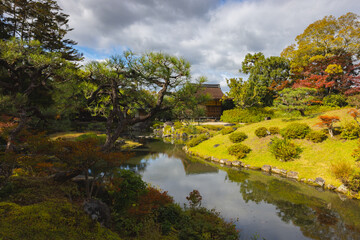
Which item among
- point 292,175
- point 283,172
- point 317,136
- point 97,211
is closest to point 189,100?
point 97,211

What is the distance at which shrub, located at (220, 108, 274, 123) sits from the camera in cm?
2925

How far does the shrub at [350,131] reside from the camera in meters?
13.5

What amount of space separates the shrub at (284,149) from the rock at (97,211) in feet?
46.4

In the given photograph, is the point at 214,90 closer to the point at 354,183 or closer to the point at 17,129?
the point at 354,183

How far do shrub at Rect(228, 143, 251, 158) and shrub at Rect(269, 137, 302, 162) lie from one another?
2.18 metres

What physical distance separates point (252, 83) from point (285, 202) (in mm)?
27496

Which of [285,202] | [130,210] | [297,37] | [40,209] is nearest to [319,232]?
[285,202]

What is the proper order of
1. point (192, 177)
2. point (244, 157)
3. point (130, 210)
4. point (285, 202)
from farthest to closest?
point (244, 157) → point (192, 177) → point (285, 202) → point (130, 210)

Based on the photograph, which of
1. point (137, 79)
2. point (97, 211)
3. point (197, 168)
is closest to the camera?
point (97, 211)

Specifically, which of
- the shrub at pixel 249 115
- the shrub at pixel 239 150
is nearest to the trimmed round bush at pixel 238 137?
the shrub at pixel 239 150

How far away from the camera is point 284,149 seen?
49.6 feet

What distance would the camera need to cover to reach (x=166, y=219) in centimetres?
697

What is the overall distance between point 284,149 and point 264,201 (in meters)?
6.72

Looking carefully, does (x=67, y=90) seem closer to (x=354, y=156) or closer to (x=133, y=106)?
(x=133, y=106)
